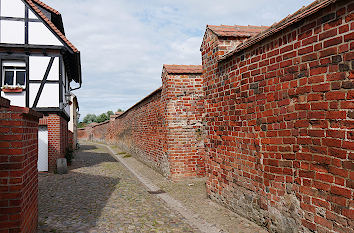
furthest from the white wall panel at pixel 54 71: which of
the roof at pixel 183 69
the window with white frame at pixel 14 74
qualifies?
the roof at pixel 183 69

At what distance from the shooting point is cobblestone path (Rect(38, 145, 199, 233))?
443cm

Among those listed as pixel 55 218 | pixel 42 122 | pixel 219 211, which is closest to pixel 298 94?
pixel 219 211

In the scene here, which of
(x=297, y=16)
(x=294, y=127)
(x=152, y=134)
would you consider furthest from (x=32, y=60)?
(x=294, y=127)

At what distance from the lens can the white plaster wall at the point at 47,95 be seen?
10328mm

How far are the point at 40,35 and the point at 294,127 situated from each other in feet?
33.7

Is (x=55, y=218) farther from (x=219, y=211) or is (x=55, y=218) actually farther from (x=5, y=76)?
(x=5, y=76)

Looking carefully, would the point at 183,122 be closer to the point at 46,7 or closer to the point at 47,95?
the point at 47,95

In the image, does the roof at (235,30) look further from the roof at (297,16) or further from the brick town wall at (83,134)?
the brick town wall at (83,134)

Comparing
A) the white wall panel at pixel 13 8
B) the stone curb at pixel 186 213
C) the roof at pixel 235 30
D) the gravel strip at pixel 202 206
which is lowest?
the stone curb at pixel 186 213

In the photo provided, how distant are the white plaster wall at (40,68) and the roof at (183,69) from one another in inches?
195

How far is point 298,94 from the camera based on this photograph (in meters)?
3.35

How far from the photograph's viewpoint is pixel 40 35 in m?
10.4

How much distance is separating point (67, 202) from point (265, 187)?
4.32 meters

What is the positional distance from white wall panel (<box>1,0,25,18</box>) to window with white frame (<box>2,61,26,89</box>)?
6.02 ft
